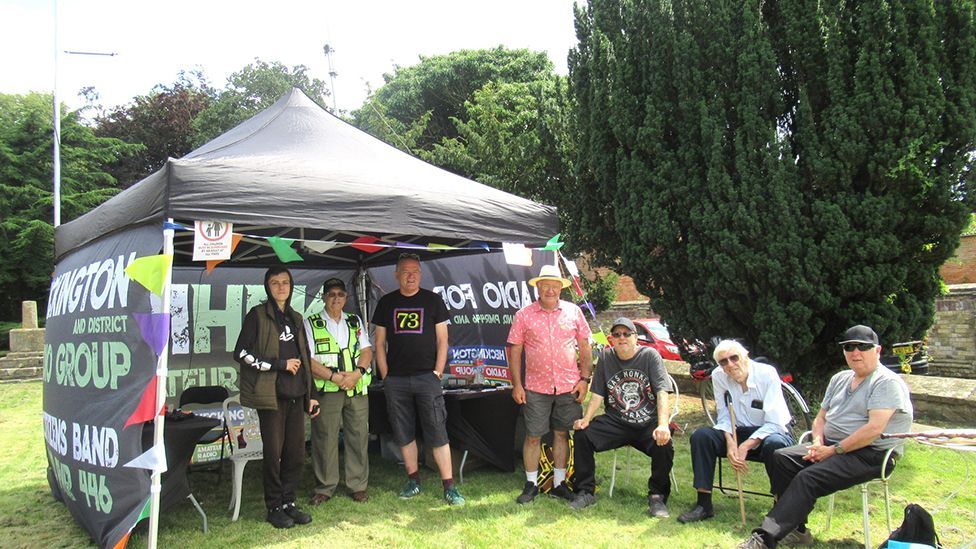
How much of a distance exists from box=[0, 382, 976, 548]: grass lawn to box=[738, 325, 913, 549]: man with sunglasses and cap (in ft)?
1.08

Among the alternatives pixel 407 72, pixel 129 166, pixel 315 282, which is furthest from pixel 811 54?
pixel 129 166

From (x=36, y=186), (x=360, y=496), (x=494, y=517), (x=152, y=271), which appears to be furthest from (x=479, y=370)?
(x=36, y=186)

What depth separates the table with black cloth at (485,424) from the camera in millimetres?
5168

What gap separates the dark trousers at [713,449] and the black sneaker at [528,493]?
3.71 ft

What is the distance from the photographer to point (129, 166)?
24203mm

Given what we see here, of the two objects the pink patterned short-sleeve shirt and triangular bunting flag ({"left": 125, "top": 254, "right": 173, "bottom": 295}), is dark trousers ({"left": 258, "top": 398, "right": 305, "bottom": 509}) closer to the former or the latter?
triangular bunting flag ({"left": 125, "top": 254, "right": 173, "bottom": 295})

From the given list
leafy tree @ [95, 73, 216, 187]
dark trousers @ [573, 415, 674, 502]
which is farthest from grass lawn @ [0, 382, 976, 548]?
leafy tree @ [95, 73, 216, 187]

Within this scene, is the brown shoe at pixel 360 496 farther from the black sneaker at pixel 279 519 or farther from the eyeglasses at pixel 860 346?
the eyeglasses at pixel 860 346

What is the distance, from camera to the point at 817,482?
341 centimetres

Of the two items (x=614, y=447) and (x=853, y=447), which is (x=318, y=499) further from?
(x=853, y=447)

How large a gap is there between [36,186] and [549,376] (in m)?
21.8

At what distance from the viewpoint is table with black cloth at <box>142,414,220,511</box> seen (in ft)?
12.8

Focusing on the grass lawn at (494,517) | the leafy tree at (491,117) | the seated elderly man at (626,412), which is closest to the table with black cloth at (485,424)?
the grass lawn at (494,517)

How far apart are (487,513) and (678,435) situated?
3055mm
